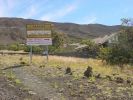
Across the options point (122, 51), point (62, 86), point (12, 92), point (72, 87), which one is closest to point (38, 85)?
point (62, 86)

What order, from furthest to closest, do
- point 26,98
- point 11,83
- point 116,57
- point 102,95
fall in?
1. point 116,57
2. point 11,83
3. point 102,95
4. point 26,98

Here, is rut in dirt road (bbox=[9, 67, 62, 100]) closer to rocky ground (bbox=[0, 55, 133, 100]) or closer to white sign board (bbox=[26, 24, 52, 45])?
rocky ground (bbox=[0, 55, 133, 100])

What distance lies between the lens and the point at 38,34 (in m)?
31.1

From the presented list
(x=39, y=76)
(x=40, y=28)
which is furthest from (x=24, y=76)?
(x=40, y=28)

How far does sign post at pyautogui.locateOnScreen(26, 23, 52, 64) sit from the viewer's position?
3084 centimetres

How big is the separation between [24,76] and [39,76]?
61 centimetres

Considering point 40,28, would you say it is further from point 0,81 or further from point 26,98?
point 26,98

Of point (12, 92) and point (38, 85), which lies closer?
point (12, 92)

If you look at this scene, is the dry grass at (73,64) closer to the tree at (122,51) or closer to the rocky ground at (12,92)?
the tree at (122,51)

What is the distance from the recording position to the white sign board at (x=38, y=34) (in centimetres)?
3086

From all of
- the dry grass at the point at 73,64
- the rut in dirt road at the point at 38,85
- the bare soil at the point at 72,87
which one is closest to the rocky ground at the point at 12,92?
the bare soil at the point at 72,87

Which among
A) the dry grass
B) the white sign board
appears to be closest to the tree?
the dry grass

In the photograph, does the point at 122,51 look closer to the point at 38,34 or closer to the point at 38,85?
the point at 38,34

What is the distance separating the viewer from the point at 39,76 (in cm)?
2092
